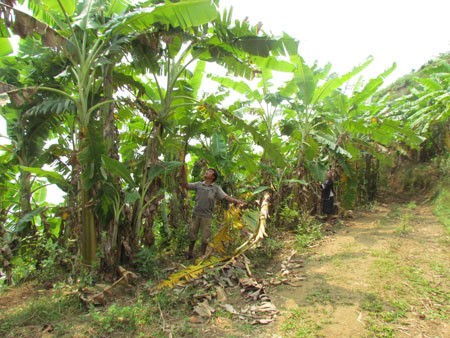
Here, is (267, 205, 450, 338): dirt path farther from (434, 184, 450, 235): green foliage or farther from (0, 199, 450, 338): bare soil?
(434, 184, 450, 235): green foliage

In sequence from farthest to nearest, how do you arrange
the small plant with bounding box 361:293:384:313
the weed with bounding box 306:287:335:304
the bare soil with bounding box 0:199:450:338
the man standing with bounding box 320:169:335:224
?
1. the man standing with bounding box 320:169:335:224
2. the weed with bounding box 306:287:335:304
3. the small plant with bounding box 361:293:384:313
4. the bare soil with bounding box 0:199:450:338

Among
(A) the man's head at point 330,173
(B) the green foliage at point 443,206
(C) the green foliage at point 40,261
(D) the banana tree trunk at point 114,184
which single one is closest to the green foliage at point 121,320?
(D) the banana tree trunk at point 114,184

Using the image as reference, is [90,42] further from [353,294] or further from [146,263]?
[353,294]

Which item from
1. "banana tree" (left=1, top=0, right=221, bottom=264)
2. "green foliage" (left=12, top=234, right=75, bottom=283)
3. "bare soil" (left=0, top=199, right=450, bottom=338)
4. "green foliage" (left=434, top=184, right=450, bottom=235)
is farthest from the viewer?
"green foliage" (left=434, top=184, right=450, bottom=235)

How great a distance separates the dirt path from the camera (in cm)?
335

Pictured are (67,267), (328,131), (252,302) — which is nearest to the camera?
(252,302)

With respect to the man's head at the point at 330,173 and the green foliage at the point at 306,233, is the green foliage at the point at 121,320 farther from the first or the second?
the man's head at the point at 330,173

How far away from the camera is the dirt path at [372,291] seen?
132 inches

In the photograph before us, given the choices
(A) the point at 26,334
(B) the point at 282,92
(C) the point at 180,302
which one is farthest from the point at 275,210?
(A) the point at 26,334

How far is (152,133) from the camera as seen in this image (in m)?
5.26

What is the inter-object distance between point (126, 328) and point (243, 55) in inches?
171

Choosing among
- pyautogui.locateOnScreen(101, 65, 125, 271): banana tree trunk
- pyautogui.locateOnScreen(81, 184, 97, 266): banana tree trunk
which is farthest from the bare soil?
pyautogui.locateOnScreen(101, 65, 125, 271): banana tree trunk

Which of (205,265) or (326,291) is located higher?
(205,265)

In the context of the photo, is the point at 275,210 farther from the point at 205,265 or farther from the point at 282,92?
the point at 205,265
